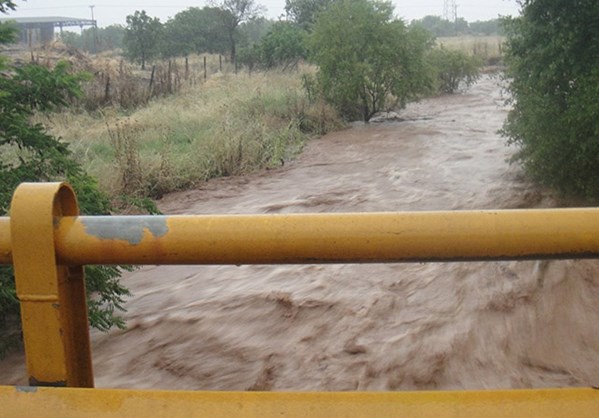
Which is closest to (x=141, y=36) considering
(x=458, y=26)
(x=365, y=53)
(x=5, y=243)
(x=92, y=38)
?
(x=365, y=53)

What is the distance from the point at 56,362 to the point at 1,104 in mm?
3150

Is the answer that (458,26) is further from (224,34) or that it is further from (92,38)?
(224,34)

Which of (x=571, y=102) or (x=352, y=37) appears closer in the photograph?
(x=571, y=102)

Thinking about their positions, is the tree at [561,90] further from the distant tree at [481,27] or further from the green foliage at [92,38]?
the distant tree at [481,27]

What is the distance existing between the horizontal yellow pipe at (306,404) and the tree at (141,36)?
35201 millimetres

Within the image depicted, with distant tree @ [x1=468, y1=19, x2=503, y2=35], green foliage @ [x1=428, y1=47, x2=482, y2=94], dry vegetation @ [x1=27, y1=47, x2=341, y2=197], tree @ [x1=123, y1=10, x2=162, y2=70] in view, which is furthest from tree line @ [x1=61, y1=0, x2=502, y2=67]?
distant tree @ [x1=468, y1=19, x2=503, y2=35]

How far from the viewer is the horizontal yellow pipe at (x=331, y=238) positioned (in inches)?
61.8

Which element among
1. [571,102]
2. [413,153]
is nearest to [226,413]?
[571,102]

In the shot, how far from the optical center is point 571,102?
7000mm

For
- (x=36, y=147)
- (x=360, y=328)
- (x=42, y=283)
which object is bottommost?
(x=360, y=328)

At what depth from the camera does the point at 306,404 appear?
1494 millimetres

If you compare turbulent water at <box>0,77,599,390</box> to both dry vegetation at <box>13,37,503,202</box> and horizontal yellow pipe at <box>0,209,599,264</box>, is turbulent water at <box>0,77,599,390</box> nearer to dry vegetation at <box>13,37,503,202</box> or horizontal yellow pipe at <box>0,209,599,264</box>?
horizontal yellow pipe at <box>0,209,599,264</box>

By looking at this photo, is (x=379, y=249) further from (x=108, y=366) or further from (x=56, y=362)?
(x=108, y=366)

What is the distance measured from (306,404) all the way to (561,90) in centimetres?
673
